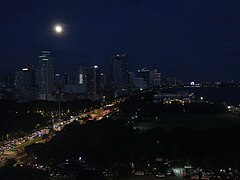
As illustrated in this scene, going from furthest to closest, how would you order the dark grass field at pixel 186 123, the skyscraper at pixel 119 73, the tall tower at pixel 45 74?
the skyscraper at pixel 119 73
the tall tower at pixel 45 74
the dark grass field at pixel 186 123

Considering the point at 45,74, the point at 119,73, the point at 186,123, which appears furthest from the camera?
the point at 119,73

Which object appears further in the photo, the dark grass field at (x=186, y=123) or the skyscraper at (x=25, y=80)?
the skyscraper at (x=25, y=80)

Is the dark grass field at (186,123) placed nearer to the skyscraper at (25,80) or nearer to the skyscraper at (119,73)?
the skyscraper at (25,80)

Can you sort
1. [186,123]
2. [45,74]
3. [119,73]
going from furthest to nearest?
[119,73] → [45,74] → [186,123]

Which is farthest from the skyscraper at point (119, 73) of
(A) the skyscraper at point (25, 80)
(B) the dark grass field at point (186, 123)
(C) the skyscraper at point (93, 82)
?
(B) the dark grass field at point (186, 123)

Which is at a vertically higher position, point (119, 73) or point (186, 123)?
point (119, 73)

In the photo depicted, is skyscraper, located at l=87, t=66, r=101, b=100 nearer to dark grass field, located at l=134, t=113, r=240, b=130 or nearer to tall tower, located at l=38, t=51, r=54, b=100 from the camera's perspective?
tall tower, located at l=38, t=51, r=54, b=100

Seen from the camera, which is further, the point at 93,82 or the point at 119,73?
the point at 119,73

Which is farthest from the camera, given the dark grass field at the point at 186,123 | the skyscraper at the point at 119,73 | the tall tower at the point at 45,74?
the skyscraper at the point at 119,73

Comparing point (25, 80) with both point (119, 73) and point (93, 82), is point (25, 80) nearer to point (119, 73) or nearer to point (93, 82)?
point (93, 82)

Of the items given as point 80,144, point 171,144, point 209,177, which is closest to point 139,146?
point 171,144

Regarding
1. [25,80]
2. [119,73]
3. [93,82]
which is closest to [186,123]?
[93,82]
